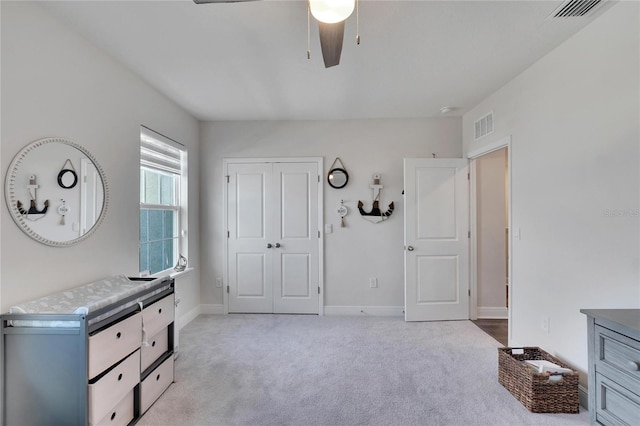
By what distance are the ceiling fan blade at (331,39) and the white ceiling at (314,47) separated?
0.46m

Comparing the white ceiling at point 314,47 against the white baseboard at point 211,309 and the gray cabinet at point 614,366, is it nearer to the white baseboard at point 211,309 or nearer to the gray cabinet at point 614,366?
the gray cabinet at point 614,366

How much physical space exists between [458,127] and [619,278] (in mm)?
2541

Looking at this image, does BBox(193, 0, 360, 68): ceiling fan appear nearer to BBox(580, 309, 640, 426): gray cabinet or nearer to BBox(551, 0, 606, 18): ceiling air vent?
BBox(551, 0, 606, 18): ceiling air vent

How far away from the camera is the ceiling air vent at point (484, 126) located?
10.2ft

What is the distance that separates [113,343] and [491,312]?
397 cm

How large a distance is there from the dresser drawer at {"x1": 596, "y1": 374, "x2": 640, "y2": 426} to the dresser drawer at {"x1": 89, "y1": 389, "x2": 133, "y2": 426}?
264 centimetres

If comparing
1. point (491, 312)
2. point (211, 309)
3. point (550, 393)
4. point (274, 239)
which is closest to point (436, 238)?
point (491, 312)

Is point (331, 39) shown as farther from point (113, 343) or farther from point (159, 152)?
point (159, 152)

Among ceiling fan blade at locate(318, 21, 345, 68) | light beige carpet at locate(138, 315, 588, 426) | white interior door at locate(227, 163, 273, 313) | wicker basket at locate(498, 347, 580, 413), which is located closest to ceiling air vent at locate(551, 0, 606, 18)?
ceiling fan blade at locate(318, 21, 345, 68)

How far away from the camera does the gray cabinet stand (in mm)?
1366

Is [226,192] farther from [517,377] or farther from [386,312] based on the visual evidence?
[517,377]

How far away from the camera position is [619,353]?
56.3 inches

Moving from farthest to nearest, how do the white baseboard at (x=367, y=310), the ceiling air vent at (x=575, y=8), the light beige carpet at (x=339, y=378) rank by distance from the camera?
1. the white baseboard at (x=367, y=310)
2. the light beige carpet at (x=339, y=378)
3. the ceiling air vent at (x=575, y=8)

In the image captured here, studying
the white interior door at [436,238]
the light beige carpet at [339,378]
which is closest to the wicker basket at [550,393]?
the light beige carpet at [339,378]
